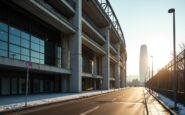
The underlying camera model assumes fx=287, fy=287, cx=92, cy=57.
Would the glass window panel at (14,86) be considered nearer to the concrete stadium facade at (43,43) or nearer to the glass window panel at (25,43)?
the concrete stadium facade at (43,43)

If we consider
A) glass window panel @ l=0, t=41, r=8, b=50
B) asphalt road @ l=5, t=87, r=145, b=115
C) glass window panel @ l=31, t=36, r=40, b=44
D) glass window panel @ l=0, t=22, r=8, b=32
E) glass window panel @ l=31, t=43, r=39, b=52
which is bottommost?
asphalt road @ l=5, t=87, r=145, b=115

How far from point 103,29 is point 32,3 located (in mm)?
45059

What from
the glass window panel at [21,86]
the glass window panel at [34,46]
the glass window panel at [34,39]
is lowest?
the glass window panel at [21,86]

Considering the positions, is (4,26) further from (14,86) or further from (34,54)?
(14,86)

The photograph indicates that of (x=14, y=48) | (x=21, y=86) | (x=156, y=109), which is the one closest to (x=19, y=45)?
(x=14, y=48)

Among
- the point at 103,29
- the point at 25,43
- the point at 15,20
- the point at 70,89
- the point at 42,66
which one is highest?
the point at 103,29

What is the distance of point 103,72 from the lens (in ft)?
242

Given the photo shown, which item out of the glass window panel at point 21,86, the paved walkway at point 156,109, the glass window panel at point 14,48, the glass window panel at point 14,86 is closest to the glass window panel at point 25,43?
the glass window panel at point 14,48

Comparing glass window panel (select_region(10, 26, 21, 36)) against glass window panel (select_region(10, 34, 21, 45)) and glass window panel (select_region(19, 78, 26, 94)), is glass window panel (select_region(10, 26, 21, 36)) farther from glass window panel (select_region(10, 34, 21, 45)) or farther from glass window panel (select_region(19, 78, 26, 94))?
glass window panel (select_region(19, 78, 26, 94))

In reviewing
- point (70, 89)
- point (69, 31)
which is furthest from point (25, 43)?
point (70, 89)

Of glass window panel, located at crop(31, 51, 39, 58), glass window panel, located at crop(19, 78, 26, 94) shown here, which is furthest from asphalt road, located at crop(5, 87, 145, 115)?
glass window panel, located at crop(31, 51, 39, 58)

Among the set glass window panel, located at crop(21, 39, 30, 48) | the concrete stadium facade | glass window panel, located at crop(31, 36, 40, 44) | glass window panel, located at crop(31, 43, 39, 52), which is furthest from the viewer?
glass window panel, located at crop(31, 36, 40, 44)

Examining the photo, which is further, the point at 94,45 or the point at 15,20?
the point at 94,45

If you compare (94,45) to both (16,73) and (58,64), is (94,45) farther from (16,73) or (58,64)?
(16,73)
